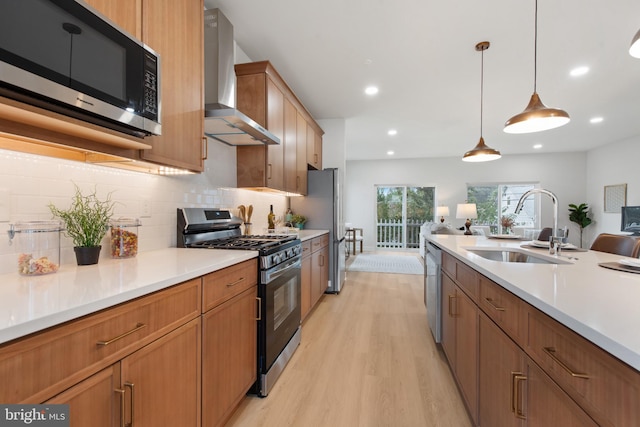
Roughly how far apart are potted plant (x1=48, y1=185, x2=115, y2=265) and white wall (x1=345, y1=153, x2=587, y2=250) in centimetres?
759

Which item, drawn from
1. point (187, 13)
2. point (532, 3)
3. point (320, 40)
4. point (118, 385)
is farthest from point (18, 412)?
point (532, 3)

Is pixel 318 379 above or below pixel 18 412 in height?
below

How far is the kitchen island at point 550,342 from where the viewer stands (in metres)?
0.61

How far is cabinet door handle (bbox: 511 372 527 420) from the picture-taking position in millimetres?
968

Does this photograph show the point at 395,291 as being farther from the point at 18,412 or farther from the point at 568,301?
the point at 18,412

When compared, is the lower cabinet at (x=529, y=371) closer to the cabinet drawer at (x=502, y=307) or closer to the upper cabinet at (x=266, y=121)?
the cabinet drawer at (x=502, y=307)

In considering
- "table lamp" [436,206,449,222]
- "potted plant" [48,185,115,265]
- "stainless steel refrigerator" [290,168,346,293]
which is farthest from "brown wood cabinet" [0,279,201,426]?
"table lamp" [436,206,449,222]

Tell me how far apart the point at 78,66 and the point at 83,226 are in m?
0.68

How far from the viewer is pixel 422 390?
74.7 inches

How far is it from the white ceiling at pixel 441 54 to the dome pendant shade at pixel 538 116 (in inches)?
31.0

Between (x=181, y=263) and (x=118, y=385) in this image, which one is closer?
(x=118, y=385)

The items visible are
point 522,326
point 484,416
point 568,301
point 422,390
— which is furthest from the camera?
point 422,390

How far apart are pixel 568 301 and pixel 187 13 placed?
2.20 m

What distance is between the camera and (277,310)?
1.98m
